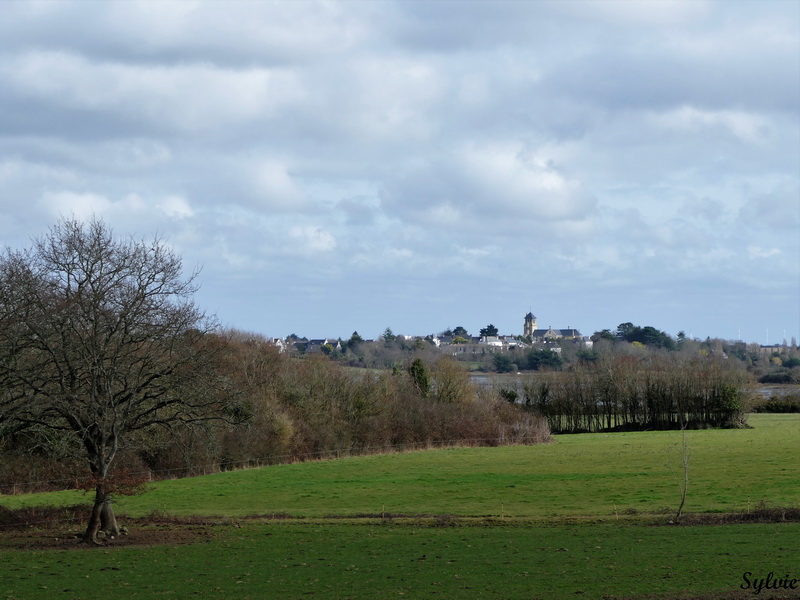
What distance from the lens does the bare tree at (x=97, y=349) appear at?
94.4ft

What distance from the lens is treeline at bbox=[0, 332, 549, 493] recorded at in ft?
186

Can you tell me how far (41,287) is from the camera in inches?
1167

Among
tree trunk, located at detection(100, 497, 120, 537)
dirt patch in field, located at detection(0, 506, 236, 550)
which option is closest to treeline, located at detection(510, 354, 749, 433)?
dirt patch in field, located at detection(0, 506, 236, 550)

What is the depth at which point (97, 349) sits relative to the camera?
29453 millimetres

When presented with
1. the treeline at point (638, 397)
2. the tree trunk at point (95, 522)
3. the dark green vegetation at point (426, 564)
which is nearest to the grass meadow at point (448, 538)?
the dark green vegetation at point (426, 564)

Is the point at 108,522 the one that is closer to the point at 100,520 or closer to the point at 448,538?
the point at 100,520

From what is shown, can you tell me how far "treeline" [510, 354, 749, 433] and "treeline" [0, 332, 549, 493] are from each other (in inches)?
505

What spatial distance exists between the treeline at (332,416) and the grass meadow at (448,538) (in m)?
3.02

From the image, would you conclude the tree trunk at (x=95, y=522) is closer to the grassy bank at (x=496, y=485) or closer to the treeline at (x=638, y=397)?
the grassy bank at (x=496, y=485)

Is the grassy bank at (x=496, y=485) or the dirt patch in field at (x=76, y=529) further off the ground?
the dirt patch in field at (x=76, y=529)

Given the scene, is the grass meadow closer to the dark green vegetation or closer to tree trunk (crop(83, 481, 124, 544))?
the dark green vegetation

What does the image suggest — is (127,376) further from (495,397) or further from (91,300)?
(495,397)

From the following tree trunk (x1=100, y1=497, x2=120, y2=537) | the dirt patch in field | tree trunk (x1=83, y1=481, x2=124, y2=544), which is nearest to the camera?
tree trunk (x1=83, y1=481, x2=124, y2=544)

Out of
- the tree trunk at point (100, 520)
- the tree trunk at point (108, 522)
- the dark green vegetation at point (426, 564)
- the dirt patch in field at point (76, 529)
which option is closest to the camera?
the dark green vegetation at point (426, 564)
